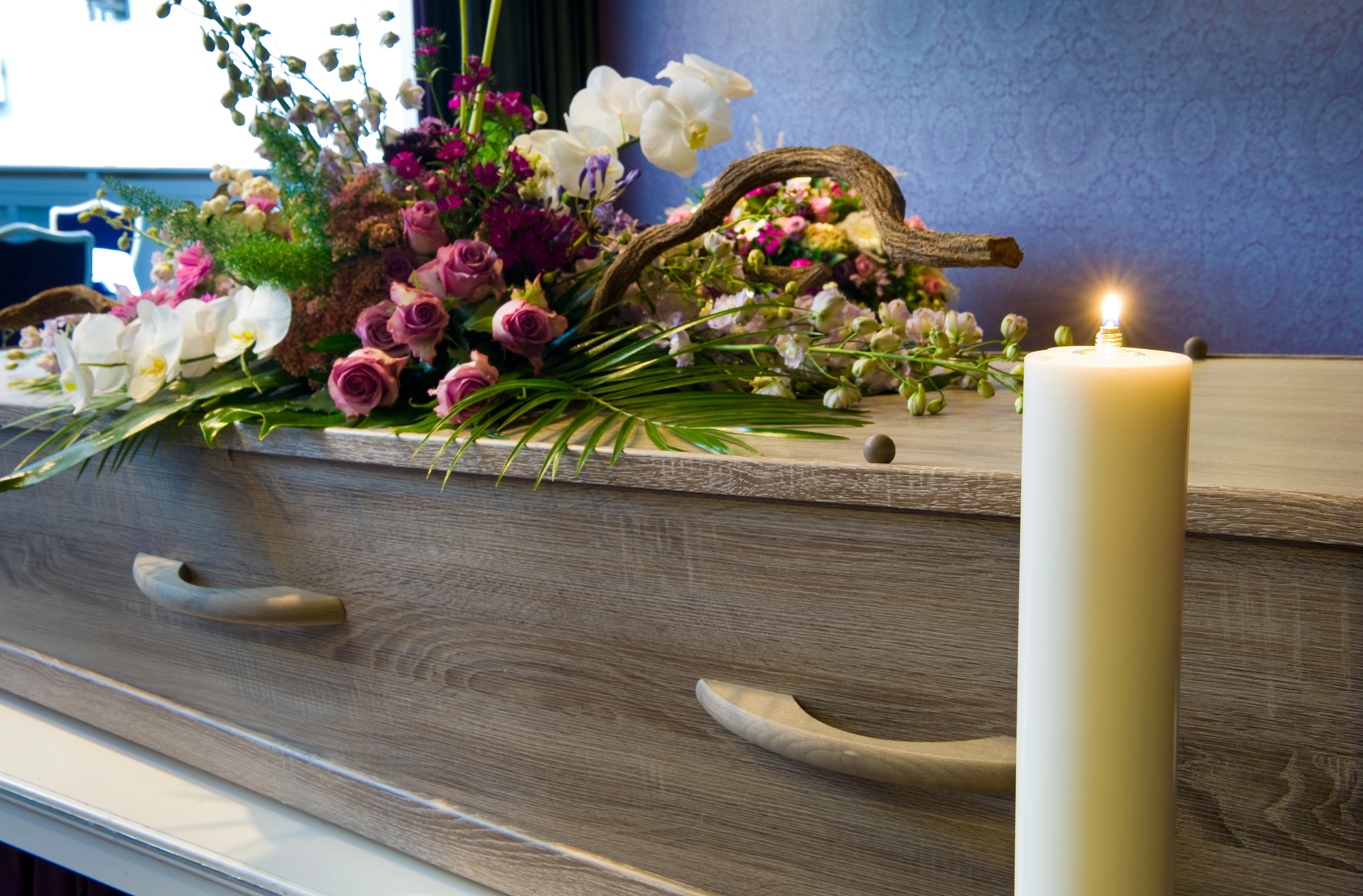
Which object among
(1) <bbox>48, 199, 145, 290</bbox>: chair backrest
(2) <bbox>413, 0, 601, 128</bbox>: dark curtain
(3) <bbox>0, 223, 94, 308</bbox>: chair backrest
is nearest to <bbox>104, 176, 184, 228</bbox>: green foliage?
(2) <bbox>413, 0, 601, 128</bbox>: dark curtain

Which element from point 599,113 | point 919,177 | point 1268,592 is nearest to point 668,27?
point 919,177

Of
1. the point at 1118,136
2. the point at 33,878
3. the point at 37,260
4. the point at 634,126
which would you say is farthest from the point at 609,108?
the point at 37,260

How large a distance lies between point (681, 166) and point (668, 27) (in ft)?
9.54

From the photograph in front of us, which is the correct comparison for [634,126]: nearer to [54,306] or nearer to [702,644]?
[702,644]

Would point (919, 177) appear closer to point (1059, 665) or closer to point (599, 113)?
point (599, 113)

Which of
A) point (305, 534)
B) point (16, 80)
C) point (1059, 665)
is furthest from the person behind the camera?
point (16, 80)

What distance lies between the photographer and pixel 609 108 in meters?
0.70

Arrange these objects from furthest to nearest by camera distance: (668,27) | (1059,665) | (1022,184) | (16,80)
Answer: (16,80)
(668,27)
(1022,184)
(1059,665)

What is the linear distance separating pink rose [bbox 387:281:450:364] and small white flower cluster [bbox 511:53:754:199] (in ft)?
0.50

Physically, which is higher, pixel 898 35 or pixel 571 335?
pixel 898 35

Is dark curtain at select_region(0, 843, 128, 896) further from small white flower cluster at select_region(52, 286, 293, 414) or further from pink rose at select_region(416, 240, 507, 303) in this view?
pink rose at select_region(416, 240, 507, 303)

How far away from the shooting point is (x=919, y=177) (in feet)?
9.48

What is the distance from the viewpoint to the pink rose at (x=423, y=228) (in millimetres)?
665

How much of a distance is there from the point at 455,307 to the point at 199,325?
0.59ft
